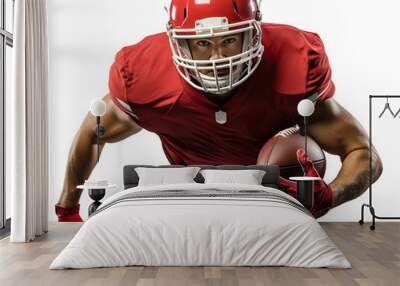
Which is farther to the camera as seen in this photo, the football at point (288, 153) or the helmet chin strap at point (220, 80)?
the football at point (288, 153)

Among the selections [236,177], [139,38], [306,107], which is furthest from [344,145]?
[139,38]

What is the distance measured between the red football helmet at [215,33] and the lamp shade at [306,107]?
59 centimetres

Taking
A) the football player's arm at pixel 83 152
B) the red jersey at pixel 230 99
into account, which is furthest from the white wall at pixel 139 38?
the red jersey at pixel 230 99

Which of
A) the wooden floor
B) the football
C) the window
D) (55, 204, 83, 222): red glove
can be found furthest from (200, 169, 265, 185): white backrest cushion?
the window

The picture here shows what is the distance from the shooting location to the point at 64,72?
5.91 metres

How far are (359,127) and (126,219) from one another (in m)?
3.02

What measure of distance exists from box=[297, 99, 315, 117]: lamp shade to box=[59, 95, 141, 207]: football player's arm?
178 cm

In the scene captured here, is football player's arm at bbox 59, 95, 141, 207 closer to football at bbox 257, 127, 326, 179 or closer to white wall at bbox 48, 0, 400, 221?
white wall at bbox 48, 0, 400, 221

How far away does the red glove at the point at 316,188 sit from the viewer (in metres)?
5.45

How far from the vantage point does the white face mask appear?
5066 millimetres

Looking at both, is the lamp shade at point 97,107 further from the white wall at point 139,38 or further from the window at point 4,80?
the window at point 4,80

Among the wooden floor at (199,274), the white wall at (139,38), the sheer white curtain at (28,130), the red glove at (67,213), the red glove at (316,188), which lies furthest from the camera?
the red glove at (67,213)

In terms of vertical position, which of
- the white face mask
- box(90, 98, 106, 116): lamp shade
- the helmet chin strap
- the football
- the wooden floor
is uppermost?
the white face mask

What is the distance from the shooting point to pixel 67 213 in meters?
5.88
